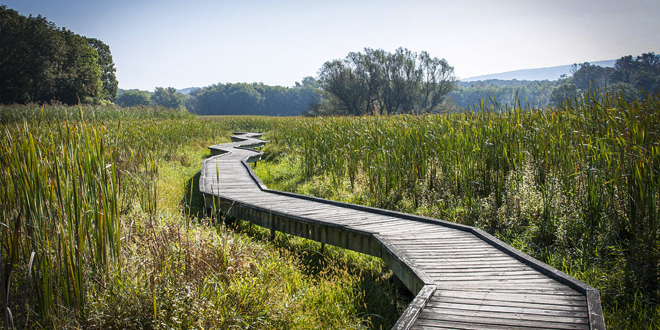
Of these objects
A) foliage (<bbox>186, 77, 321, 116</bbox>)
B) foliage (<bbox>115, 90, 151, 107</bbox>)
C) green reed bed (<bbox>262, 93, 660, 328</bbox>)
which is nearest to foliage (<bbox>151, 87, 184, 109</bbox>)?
foliage (<bbox>186, 77, 321, 116</bbox>)

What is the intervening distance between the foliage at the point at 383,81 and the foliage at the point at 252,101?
135ft

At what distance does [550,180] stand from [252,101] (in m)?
83.8

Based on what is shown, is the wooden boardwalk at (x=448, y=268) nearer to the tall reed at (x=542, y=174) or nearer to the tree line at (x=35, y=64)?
the tall reed at (x=542, y=174)

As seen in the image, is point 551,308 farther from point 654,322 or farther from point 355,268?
point 355,268

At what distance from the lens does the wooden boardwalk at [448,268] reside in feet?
7.18

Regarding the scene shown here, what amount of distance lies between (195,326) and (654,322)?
2.98m

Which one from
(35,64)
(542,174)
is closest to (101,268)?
(542,174)

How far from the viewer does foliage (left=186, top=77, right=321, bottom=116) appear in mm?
83438

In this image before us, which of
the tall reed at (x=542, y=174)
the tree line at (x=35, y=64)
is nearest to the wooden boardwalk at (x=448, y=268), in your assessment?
the tall reed at (x=542, y=174)

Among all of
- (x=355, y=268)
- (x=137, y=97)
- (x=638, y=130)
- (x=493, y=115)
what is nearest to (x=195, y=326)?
(x=355, y=268)

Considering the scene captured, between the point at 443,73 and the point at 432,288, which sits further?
the point at 443,73

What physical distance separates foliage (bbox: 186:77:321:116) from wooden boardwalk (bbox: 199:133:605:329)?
76.3 m

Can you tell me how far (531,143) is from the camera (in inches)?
→ 181

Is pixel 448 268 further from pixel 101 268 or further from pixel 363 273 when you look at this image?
pixel 101 268
